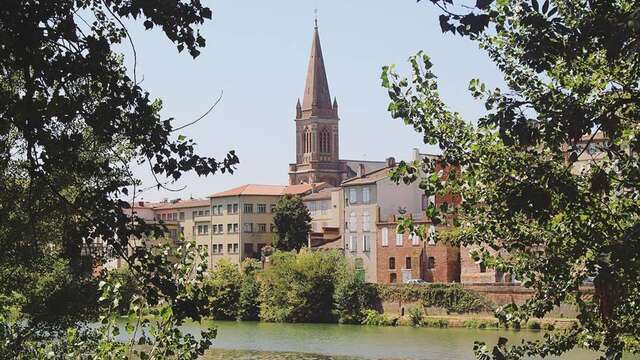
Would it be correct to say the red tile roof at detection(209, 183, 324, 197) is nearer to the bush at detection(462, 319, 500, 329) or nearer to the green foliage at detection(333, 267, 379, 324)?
the green foliage at detection(333, 267, 379, 324)

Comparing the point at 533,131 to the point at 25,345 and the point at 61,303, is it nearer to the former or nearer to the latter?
the point at 25,345

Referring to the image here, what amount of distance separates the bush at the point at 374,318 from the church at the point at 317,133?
77.0 metres

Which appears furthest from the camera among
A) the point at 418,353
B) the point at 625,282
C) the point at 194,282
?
the point at 418,353

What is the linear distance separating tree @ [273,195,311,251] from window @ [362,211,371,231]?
1406 centimetres

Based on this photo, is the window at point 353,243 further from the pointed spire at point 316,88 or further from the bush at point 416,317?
the pointed spire at point 316,88

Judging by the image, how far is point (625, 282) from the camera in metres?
6.25

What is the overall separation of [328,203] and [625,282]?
86209mm

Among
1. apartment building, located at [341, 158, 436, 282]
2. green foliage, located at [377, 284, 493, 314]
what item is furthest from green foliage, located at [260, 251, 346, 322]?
apartment building, located at [341, 158, 436, 282]

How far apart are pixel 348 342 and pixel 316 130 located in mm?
98709

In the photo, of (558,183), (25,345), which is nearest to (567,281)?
(558,183)

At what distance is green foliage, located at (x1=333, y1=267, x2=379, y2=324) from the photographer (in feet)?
202

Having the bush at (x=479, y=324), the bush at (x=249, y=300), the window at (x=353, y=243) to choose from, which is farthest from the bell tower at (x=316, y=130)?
the bush at (x=479, y=324)

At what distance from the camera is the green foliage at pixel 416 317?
191 feet

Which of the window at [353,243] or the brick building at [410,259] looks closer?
the brick building at [410,259]
